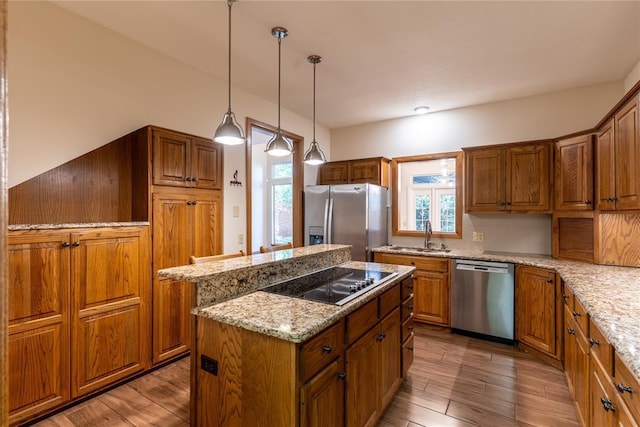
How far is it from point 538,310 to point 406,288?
1.55m

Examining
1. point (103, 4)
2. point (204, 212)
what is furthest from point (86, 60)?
point (204, 212)

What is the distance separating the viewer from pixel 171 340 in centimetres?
267

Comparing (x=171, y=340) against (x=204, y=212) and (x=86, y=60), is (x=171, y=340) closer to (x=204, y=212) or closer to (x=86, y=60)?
(x=204, y=212)

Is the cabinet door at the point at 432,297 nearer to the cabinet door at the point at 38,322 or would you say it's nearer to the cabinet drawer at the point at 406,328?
the cabinet drawer at the point at 406,328

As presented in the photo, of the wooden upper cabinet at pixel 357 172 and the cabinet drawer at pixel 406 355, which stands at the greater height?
the wooden upper cabinet at pixel 357 172

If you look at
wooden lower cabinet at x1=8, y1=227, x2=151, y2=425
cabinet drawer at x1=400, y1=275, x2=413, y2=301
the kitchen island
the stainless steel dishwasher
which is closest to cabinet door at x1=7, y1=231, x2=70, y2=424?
wooden lower cabinet at x1=8, y1=227, x2=151, y2=425

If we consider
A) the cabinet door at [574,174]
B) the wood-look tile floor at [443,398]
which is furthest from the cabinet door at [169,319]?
the cabinet door at [574,174]

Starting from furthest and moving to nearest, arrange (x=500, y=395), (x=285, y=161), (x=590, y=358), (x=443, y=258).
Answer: (x=285, y=161) → (x=443, y=258) → (x=500, y=395) → (x=590, y=358)

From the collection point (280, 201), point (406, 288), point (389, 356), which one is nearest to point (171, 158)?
point (406, 288)

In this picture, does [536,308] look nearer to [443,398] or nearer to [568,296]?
[568,296]

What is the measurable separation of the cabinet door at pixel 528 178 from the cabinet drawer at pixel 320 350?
2.90m

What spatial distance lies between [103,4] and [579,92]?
452cm

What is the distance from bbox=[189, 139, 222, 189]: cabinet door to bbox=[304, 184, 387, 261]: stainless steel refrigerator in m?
1.56

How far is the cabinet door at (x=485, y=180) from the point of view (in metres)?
3.49
